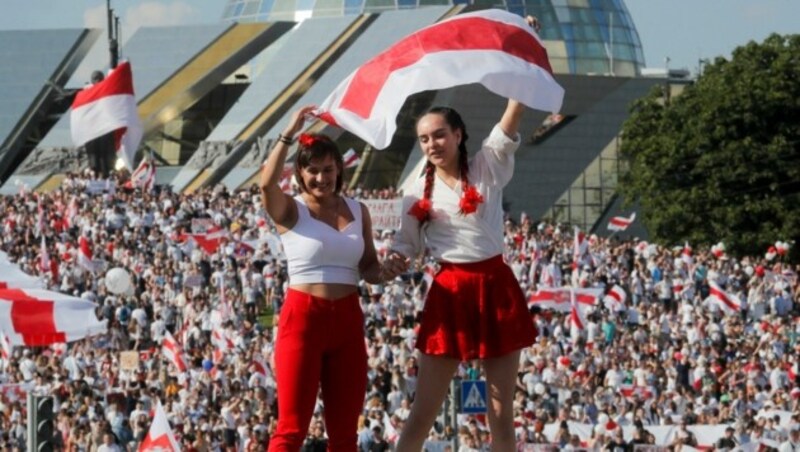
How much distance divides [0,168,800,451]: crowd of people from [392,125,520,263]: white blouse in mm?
7422

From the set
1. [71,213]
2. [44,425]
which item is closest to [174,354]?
[71,213]

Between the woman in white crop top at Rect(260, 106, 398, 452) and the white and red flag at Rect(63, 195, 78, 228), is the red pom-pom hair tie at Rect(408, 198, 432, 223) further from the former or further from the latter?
the white and red flag at Rect(63, 195, 78, 228)

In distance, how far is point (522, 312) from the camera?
895cm

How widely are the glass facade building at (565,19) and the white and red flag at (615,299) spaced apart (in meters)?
38.5

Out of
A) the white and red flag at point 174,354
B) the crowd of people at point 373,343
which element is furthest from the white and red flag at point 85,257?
the white and red flag at point 174,354

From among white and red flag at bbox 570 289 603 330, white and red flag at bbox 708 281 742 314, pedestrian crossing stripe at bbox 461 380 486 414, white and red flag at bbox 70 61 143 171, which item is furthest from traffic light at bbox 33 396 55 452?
white and red flag at bbox 708 281 742 314

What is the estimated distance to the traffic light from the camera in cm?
1298

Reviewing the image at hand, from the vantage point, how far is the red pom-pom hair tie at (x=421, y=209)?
8938mm

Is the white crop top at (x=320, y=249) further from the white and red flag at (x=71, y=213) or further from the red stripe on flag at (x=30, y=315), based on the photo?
the white and red flag at (x=71, y=213)

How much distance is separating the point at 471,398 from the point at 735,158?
3648 centimetres

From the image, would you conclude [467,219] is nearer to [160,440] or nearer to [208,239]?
[160,440]

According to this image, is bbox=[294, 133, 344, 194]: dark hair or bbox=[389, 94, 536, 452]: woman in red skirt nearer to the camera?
bbox=[294, 133, 344, 194]: dark hair

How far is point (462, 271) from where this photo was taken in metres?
8.98

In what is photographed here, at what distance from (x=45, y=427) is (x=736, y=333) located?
2204 cm
